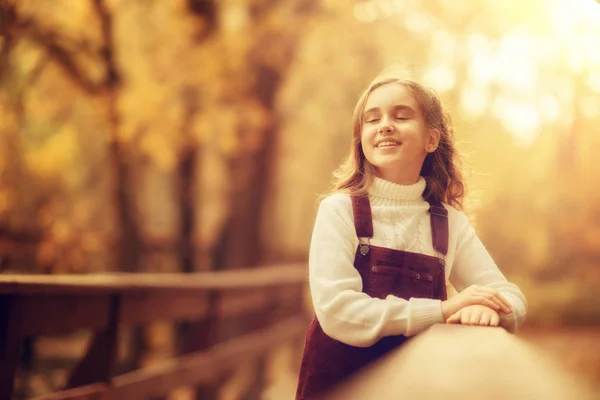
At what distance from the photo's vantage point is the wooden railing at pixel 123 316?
2.56 metres

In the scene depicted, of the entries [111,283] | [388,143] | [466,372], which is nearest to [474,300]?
[466,372]

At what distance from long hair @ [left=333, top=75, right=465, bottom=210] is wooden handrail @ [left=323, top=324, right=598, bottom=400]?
20.1 inches

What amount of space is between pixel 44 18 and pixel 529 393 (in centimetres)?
591

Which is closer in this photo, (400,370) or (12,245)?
(400,370)

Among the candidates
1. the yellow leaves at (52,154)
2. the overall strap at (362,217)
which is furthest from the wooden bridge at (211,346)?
the yellow leaves at (52,154)

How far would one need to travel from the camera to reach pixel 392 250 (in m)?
1.67

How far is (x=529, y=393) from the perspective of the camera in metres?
1.18

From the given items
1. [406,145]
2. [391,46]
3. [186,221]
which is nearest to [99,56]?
[186,221]

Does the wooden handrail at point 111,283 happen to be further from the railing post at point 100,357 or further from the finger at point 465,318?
the finger at point 465,318

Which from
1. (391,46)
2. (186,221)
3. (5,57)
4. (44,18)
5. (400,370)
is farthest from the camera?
(391,46)

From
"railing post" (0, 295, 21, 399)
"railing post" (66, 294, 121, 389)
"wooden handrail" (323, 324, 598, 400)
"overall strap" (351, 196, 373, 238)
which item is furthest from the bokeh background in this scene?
"wooden handrail" (323, 324, 598, 400)

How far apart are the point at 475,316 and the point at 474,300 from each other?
48 millimetres

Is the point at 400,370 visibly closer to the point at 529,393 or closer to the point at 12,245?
the point at 529,393

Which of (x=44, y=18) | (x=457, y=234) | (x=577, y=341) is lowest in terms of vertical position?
(x=577, y=341)
